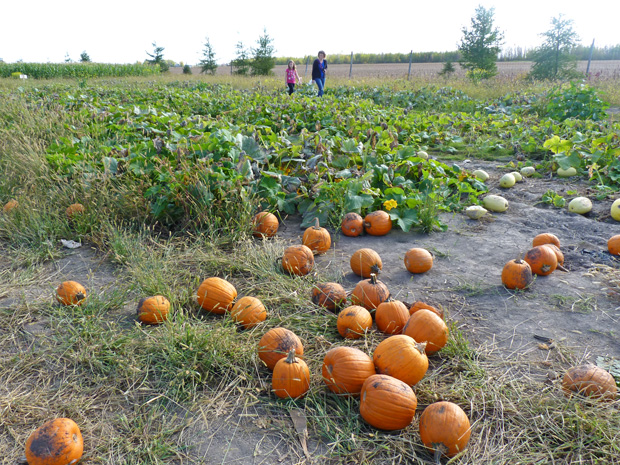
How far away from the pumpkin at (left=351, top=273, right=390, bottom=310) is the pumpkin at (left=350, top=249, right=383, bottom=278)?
407 millimetres

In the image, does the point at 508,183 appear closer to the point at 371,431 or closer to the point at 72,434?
the point at 371,431

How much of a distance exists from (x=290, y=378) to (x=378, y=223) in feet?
7.38

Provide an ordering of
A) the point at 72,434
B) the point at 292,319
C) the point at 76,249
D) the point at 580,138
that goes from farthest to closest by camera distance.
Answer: the point at 580,138 < the point at 76,249 < the point at 292,319 < the point at 72,434

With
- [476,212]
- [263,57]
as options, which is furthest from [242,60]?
[476,212]

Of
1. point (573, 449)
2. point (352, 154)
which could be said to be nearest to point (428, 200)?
point (352, 154)

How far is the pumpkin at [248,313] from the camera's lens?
2625 mm

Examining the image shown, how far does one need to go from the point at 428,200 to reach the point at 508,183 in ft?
6.68

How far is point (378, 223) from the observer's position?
13.2 ft

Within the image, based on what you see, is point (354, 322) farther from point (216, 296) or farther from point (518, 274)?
point (518, 274)

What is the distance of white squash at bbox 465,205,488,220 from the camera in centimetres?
448

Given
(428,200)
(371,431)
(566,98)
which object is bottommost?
(371,431)

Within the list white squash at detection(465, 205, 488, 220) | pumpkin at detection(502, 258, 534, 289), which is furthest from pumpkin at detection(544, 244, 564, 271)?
white squash at detection(465, 205, 488, 220)

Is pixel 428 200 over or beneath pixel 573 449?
over

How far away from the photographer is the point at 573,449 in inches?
71.4
